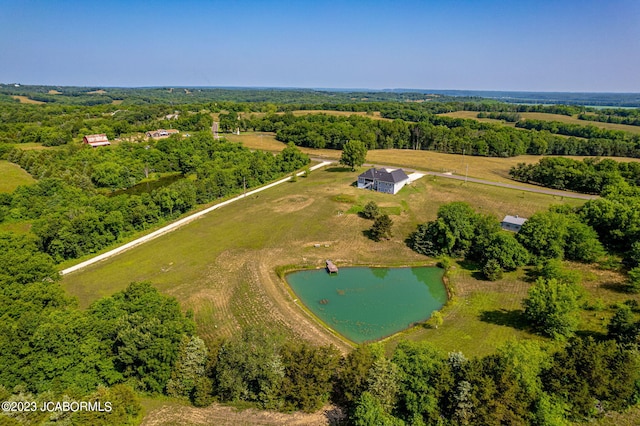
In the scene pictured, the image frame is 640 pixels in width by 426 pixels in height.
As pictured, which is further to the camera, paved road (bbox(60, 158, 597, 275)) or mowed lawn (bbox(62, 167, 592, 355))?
paved road (bbox(60, 158, 597, 275))

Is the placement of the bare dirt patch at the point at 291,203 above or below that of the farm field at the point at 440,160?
below

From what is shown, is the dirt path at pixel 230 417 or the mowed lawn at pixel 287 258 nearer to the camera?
the dirt path at pixel 230 417

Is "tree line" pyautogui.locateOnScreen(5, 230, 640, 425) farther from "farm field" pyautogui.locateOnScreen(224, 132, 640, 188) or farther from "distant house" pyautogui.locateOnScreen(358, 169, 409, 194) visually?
"farm field" pyautogui.locateOnScreen(224, 132, 640, 188)

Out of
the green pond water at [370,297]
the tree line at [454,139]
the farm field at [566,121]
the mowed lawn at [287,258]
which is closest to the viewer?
the mowed lawn at [287,258]

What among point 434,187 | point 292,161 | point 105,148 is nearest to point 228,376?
point 434,187

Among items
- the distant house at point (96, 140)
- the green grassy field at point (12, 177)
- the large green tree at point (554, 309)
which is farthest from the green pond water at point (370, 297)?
the distant house at point (96, 140)

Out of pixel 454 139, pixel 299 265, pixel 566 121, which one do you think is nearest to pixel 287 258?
pixel 299 265

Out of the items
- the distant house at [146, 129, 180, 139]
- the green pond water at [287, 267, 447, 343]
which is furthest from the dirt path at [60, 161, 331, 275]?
the distant house at [146, 129, 180, 139]

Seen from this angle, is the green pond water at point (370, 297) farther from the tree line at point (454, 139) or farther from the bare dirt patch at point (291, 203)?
the tree line at point (454, 139)
